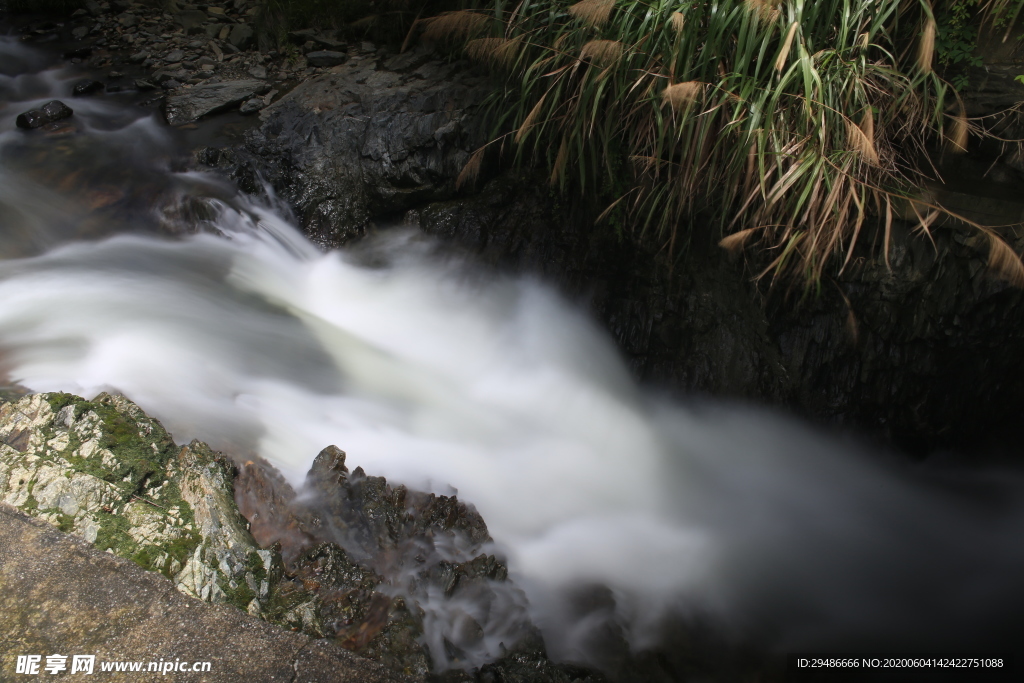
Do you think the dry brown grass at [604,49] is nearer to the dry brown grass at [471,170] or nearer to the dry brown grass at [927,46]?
the dry brown grass at [471,170]

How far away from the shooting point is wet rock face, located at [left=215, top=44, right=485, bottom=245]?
3.80 metres

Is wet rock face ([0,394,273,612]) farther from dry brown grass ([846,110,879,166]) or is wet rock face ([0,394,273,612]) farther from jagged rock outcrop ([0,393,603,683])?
dry brown grass ([846,110,879,166])

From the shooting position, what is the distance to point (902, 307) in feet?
9.55

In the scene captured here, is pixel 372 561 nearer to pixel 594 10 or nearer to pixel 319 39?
pixel 594 10

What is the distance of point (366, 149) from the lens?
3912mm

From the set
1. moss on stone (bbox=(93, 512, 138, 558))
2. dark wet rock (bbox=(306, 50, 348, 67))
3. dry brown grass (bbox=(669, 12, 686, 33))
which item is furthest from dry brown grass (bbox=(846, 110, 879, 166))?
dark wet rock (bbox=(306, 50, 348, 67))

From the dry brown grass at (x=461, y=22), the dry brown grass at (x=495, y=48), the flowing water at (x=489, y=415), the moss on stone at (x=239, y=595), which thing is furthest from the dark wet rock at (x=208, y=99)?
the moss on stone at (x=239, y=595)

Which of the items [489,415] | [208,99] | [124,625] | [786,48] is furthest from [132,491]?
[208,99]

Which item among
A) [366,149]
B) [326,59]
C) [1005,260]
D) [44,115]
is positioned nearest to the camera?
[1005,260]

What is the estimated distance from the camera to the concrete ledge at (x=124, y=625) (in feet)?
4.63

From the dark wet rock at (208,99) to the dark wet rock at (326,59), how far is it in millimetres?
386

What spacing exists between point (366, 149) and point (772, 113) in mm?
2452

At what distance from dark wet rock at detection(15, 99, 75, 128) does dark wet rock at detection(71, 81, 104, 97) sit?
0.29 m

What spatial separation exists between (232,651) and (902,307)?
2987mm
